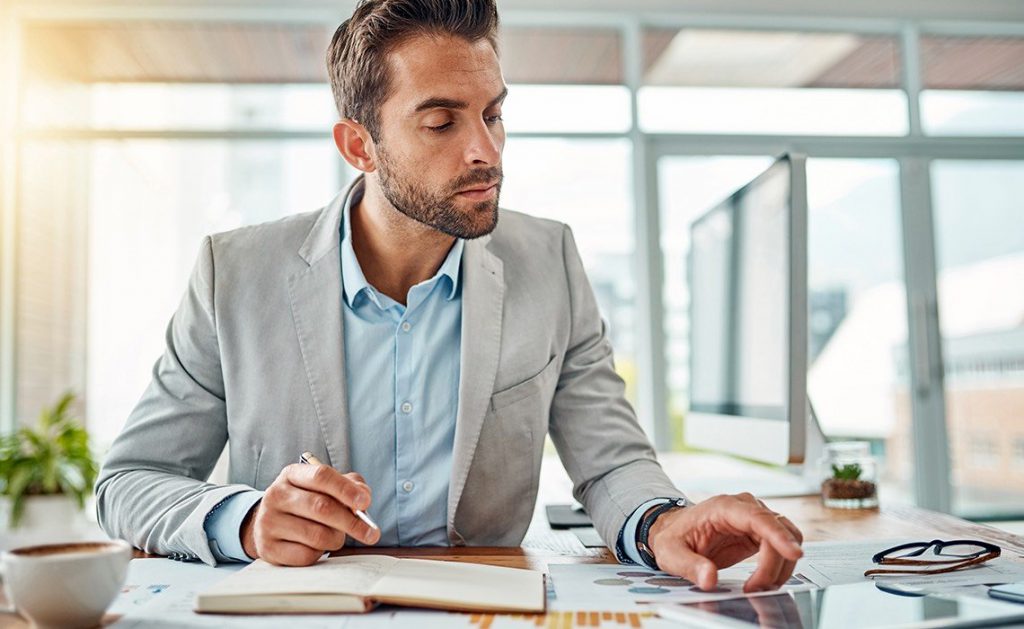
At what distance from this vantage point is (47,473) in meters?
4.31

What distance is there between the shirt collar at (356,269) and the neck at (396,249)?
0.02 m

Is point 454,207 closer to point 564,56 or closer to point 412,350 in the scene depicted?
point 412,350

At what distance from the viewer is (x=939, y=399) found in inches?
198

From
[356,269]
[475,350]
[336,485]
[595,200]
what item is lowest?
[336,485]

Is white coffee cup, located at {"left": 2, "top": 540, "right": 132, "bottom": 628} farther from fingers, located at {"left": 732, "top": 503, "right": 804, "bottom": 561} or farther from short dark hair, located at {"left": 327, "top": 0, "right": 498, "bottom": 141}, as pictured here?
short dark hair, located at {"left": 327, "top": 0, "right": 498, "bottom": 141}

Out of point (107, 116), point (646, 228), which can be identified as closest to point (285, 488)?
A: point (646, 228)

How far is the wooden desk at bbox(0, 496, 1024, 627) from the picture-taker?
3.76ft

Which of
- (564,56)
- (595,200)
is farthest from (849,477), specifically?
(564,56)

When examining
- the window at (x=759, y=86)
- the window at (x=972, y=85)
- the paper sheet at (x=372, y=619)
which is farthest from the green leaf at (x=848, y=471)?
the window at (x=972, y=85)

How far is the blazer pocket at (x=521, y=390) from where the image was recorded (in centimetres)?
138

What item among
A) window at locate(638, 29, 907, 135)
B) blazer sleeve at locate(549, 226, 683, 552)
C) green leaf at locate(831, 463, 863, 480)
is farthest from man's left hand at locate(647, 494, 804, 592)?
window at locate(638, 29, 907, 135)

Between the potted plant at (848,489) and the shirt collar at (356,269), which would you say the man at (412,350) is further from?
the potted plant at (848,489)

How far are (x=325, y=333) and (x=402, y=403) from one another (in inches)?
6.3

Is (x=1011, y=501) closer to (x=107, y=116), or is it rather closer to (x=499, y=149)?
(x=499, y=149)
